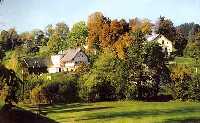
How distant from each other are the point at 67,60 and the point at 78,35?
2374 cm

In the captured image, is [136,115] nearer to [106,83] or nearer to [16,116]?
[106,83]

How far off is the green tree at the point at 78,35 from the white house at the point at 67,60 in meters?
19.2

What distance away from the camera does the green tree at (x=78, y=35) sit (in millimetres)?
122500

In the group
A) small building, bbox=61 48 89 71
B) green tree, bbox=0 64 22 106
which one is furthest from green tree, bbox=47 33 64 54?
green tree, bbox=0 64 22 106

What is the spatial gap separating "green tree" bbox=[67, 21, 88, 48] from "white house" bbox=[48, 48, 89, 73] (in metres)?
19.2

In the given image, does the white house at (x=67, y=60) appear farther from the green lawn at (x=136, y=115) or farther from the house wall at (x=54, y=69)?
the green lawn at (x=136, y=115)

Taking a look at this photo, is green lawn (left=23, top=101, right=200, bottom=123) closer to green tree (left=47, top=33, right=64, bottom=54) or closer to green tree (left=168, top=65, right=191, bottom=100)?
green tree (left=168, top=65, right=191, bottom=100)

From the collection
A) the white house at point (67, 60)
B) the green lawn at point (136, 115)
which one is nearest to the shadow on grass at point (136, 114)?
the green lawn at point (136, 115)

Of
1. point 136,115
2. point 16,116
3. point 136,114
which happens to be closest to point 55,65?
point 136,114

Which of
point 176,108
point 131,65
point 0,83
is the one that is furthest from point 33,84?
point 0,83

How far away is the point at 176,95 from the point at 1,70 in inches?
1713

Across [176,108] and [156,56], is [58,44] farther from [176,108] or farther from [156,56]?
[176,108]

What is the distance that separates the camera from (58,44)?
12769cm

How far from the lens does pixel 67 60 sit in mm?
100125
